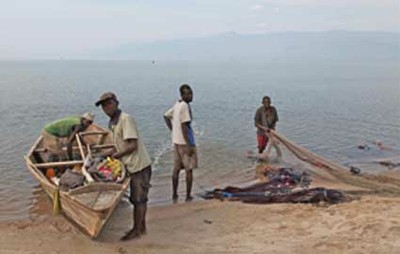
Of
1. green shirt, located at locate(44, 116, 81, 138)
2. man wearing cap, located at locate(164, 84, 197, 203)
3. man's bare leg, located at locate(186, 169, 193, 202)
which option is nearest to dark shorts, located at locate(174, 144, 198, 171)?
man wearing cap, located at locate(164, 84, 197, 203)

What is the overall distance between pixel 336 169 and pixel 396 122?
13.8 meters

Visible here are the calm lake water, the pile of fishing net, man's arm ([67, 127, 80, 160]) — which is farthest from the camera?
the calm lake water

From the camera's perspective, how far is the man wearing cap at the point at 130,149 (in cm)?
632

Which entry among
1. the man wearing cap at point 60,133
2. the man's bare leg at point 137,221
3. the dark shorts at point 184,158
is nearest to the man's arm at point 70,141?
the man wearing cap at point 60,133

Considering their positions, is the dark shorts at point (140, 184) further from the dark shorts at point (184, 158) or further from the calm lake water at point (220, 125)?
the calm lake water at point (220, 125)

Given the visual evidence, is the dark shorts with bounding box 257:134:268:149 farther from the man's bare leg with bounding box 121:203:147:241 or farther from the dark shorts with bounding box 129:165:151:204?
the dark shorts with bounding box 129:165:151:204

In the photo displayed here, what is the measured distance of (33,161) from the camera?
10609 mm

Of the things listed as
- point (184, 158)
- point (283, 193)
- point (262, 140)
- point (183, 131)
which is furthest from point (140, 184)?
point (262, 140)

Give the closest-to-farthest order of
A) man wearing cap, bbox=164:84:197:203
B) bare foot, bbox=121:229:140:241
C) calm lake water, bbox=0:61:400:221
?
bare foot, bbox=121:229:140:241 < man wearing cap, bbox=164:84:197:203 < calm lake water, bbox=0:61:400:221

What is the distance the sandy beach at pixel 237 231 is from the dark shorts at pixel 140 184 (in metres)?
0.63

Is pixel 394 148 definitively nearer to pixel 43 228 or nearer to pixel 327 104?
pixel 43 228

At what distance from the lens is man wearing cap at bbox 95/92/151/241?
249 inches

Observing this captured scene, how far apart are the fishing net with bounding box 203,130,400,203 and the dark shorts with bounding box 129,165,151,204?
8.98 ft

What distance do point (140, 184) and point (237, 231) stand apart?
1628mm
